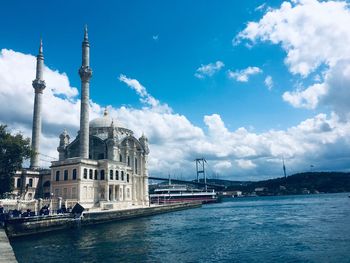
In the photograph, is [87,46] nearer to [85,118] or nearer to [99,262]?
[85,118]

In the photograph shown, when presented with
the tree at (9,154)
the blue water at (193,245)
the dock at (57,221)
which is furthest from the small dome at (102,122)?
the blue water at (193,245)

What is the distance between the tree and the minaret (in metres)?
16.3

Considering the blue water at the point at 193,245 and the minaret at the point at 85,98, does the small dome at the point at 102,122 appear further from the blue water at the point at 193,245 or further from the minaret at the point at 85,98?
the blue water at the point at 193,245

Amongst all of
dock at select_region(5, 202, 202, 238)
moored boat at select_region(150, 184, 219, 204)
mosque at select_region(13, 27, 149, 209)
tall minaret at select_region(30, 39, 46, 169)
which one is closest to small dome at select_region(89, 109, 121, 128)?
mosque at select_region(13, 27, 149, 209)

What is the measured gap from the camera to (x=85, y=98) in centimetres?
5991

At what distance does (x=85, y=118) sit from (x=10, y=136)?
18396 millimetres

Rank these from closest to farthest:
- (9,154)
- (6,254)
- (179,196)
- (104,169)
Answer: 1. (6,254)
2. (9,154)
3. (104,169)
4. (179,196)

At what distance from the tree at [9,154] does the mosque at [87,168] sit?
11.0m

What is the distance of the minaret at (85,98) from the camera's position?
193ft

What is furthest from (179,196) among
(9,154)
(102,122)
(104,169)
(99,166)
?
(9,154)

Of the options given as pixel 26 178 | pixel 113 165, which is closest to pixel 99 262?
pixel 113 165

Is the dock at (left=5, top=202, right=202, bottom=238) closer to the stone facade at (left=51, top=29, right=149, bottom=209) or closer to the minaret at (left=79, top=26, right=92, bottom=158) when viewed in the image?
the stone facade at (left=51, top=29, right=149, bottom=209)

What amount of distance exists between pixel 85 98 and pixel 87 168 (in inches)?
493

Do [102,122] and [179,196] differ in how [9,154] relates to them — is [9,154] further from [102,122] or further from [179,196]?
[179,196]
